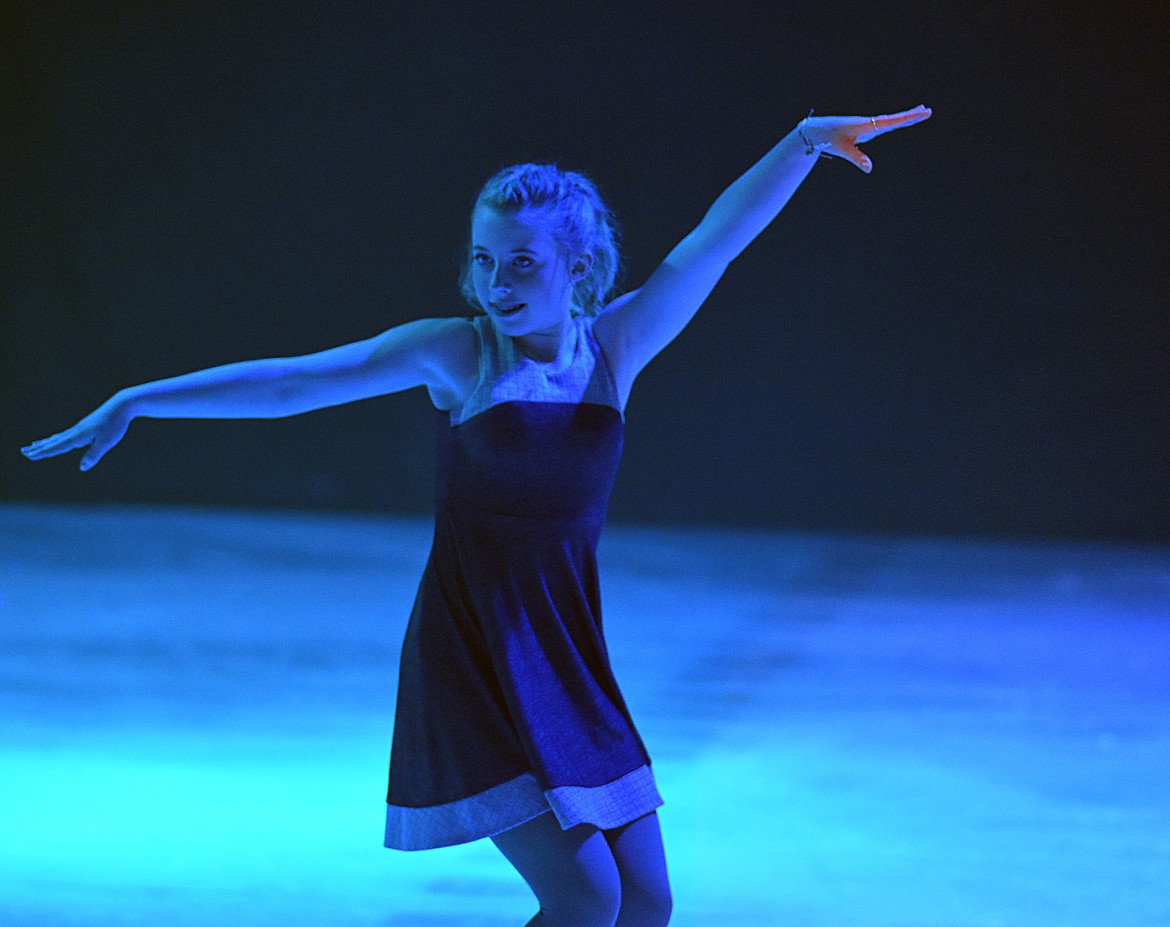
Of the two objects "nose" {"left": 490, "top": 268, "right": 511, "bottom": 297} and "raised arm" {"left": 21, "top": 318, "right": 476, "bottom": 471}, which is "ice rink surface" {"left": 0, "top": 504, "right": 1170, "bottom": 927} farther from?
"nose" {"left": 490, "top": 268, "right": 511, "bottom": 297}

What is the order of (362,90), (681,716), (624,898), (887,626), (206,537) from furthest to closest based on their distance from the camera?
1. (362,90)
2. (206,537)
3. (887,626)
4. (681,716)
5. (624,898)

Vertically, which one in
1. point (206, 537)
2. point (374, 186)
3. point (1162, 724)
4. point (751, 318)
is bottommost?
point (1162, 724)

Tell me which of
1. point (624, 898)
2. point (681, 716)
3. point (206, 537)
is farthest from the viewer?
point (206, 537)

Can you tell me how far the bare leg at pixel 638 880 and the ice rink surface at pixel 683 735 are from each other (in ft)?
2.32

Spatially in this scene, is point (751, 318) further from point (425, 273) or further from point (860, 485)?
point (425, 273)

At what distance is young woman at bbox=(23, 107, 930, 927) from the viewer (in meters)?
1.78

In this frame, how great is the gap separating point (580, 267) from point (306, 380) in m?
0.38

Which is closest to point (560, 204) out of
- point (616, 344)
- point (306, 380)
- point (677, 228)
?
point (616, 344)

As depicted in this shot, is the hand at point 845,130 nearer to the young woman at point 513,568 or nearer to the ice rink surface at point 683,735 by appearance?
the young woman at point 513,568

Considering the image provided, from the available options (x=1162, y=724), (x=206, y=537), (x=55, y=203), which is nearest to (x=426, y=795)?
(x=1162, y=724)

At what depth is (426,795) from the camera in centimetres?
181

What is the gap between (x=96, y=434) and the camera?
1.81 metres

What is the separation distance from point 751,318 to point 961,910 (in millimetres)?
4780

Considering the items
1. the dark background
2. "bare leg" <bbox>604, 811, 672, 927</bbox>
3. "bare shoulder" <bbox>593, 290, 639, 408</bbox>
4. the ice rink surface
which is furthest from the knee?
the dark background
